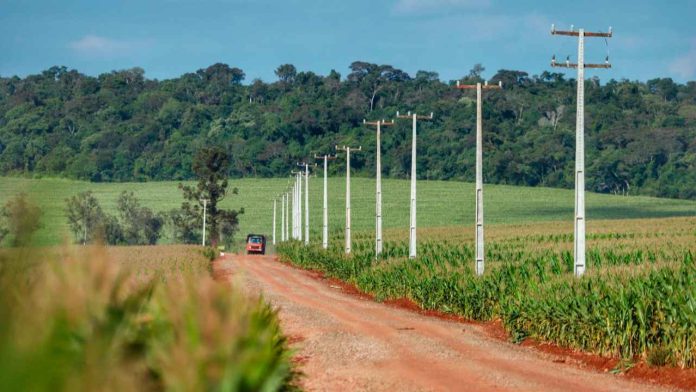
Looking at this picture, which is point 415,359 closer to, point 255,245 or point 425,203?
point 255,245

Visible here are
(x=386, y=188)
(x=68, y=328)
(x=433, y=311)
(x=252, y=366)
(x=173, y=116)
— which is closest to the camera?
(x=68, y=328)

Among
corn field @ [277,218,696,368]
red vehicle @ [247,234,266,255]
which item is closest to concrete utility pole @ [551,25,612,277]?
corn field @ [277,218,696,368]

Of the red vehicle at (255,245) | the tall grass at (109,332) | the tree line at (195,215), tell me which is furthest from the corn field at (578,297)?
the tree line at (195,215)

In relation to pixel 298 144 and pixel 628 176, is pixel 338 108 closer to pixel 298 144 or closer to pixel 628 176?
pixel 298 144

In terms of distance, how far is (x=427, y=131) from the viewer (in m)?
162

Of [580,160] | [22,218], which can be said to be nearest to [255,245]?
[580,160]

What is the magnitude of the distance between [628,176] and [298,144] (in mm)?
46567

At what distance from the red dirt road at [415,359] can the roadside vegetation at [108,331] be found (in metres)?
5.22

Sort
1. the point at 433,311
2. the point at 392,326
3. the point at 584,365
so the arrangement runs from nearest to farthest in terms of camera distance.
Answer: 1. the point at 584,365
2. the point at 392,326
3. the point at 433,311

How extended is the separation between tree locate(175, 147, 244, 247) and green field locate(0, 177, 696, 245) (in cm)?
449

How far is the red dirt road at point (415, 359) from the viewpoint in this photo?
52.8 feet

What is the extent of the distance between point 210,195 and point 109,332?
124815mm

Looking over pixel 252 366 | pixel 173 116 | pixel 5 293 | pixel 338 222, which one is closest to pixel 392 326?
pixel 252 366

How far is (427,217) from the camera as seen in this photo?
131000mm
